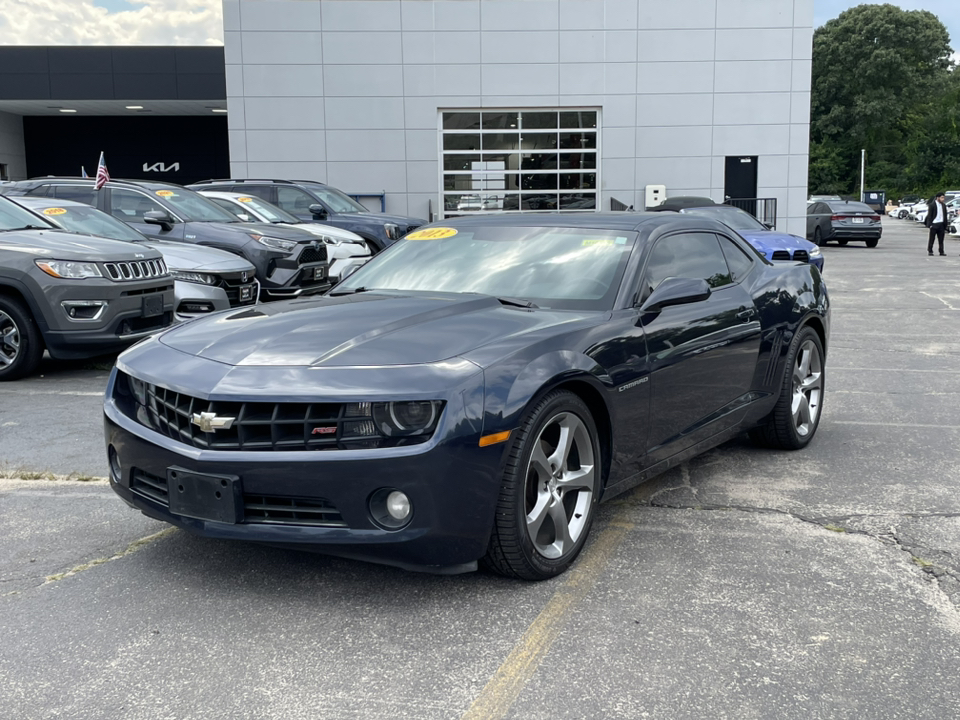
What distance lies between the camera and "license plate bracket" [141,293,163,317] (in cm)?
854

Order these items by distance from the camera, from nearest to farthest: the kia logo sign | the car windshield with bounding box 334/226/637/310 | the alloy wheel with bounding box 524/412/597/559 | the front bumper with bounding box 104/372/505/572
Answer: the front bumper with bounding box 104/372/505/572, the alloy wheel with bounding box 524/412/597/559, the car windshield with bounding box 334/226/637/310, the kia logo sign

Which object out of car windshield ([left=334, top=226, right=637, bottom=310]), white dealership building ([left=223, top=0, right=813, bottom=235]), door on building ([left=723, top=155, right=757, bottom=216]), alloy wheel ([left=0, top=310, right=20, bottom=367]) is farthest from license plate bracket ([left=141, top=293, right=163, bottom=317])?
door on building ([left=723, top=155, right=757, bottom=216])

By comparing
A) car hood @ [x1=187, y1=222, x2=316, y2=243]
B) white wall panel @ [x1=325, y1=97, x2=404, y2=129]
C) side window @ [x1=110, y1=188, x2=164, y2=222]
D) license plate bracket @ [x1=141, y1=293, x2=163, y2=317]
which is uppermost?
white wall panel @ [x1=325, y1=97, x2=404, y2=129]

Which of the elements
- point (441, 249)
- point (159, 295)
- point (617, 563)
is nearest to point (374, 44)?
point (159, 295)

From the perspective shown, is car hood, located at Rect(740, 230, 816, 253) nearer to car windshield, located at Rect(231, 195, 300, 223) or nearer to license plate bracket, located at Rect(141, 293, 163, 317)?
car windshield, located at Rect(231, 195, 300, 223)

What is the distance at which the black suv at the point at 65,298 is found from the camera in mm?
8125

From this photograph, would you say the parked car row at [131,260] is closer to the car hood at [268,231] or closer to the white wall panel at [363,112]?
the car hood at [268,231]

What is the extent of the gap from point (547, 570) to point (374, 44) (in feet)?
79.9

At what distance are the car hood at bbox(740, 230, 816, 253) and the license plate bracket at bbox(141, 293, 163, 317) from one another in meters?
9.19

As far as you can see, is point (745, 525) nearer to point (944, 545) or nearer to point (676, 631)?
point (944, 545)

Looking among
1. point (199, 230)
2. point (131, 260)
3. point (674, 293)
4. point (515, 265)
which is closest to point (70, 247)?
point (131, 260)

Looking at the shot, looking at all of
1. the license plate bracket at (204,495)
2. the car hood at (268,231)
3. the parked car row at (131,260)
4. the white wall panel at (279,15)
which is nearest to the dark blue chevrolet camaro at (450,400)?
the license plate bracket at (204,495)

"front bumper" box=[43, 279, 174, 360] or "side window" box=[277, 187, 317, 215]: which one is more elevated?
"side window" box=[277, 187, 317, 215]

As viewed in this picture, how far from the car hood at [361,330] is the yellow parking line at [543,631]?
39.1 inches
